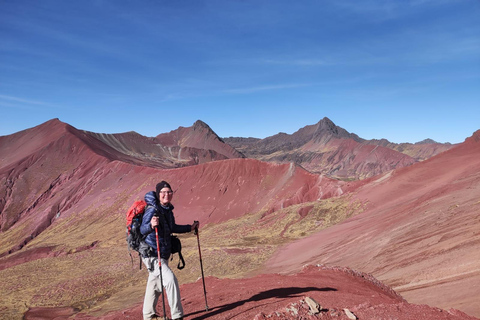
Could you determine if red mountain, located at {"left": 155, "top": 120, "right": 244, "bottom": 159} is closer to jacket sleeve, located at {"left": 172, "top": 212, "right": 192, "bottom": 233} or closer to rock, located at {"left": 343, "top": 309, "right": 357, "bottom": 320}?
jacket sleeve, located at {"left": 172, "top": 212, "right": 192, "bottom": 233}

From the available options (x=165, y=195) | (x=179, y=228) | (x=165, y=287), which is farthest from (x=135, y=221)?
(x=165, y=287)

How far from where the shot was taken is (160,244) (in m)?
5.96

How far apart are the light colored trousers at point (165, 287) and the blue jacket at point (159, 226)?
0.80 feet

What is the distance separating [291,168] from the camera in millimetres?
59062

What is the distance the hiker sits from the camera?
570cm

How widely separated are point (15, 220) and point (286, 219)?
6519 cm

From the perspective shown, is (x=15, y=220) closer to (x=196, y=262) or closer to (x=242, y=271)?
(x=196, y=262)

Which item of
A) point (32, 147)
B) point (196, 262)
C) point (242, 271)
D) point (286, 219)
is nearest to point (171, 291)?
point (242, 271)

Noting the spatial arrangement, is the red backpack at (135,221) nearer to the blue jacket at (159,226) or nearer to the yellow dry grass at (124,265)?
the blue jacket at (159,226)

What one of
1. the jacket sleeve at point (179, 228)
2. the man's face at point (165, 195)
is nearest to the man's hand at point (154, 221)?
the man's face at point (165, 195)

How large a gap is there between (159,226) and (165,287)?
3.48 ft

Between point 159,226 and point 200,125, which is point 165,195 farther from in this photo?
point 200,125

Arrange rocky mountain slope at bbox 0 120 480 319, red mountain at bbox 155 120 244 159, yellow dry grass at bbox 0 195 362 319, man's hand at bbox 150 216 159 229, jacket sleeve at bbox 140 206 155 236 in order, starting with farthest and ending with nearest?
red mountain at bbox 155 120 244 159 → yellow dry grass at bbox 0 195 362 319 → rocky mountain slope at bbox 0 120 480 319 → jacket sleeve at bbox 140 206 155 236 → man's hand at bbox 150 216 159 229

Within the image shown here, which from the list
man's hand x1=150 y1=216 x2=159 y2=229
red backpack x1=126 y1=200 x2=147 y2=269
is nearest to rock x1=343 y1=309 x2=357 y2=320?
man's hand x1=150 y1=216 x2=159 y2=229
